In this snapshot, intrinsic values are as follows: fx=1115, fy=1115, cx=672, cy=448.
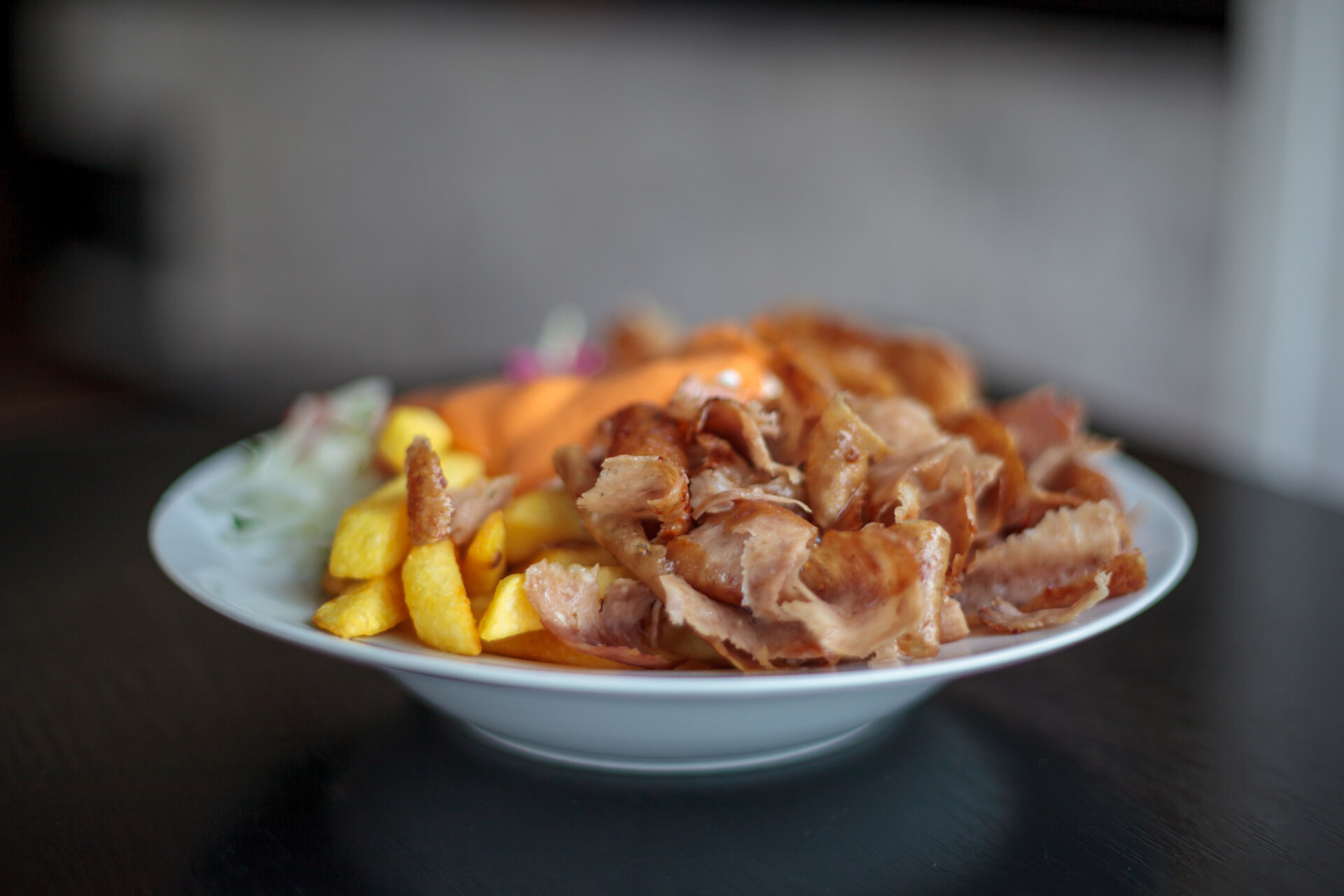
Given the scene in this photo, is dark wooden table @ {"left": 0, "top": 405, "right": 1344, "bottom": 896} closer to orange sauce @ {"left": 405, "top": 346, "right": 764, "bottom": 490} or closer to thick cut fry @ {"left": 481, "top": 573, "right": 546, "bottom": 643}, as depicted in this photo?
thick cut fry @ {"left": 481, "top": 573, "right": 546, "bottom": 643}

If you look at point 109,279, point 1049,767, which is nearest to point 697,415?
point 1049,767

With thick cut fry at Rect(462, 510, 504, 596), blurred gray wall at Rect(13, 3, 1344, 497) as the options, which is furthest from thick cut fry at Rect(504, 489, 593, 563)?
blurred gray wall at Rect(13, 3, 1344, 497)

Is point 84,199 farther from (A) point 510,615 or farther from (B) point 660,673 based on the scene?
(B) point 660,673

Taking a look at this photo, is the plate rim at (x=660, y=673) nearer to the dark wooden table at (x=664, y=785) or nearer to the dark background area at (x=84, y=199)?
the dark wooden table at (x=664, y=785)

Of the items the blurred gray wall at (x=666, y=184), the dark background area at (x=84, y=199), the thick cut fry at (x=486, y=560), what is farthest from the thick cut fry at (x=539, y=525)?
the dark background area at (x=84, y=199)

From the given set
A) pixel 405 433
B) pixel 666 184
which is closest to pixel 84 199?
pixel 666 184

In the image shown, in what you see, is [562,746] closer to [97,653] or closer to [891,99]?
[97,653]
